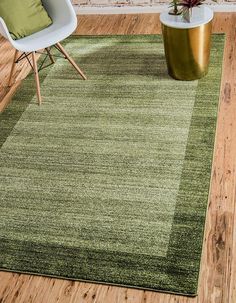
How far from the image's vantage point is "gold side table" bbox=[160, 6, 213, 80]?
255 cm

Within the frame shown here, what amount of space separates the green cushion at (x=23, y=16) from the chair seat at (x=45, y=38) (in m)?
0.04

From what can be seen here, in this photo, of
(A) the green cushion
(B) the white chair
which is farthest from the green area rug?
(A) the green cushion

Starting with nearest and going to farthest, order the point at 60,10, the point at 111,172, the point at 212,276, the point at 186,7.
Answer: the point at 212,276
the point at 111,172
the point at 186,7
the point at 60,10

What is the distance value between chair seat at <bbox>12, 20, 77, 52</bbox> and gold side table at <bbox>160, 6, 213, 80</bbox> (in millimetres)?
662

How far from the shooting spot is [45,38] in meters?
2.76

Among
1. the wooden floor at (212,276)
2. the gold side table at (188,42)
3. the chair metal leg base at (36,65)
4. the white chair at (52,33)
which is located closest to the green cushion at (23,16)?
the white chair at (52,33)

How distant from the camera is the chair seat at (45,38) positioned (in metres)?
2.69

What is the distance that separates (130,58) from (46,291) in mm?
1978

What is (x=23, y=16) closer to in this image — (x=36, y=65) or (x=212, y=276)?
(x=36, y=65)

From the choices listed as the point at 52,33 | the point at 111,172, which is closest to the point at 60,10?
the point at 52,33

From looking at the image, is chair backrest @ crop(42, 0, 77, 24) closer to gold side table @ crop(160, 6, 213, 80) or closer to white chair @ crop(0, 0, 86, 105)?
white chair @ crop(0, 0, 86, 105)

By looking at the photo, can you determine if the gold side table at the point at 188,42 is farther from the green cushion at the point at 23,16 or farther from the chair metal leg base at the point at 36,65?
the green cushion at the point at 23,16

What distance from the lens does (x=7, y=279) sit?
1858 millimetres

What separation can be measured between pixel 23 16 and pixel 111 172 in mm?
1350
